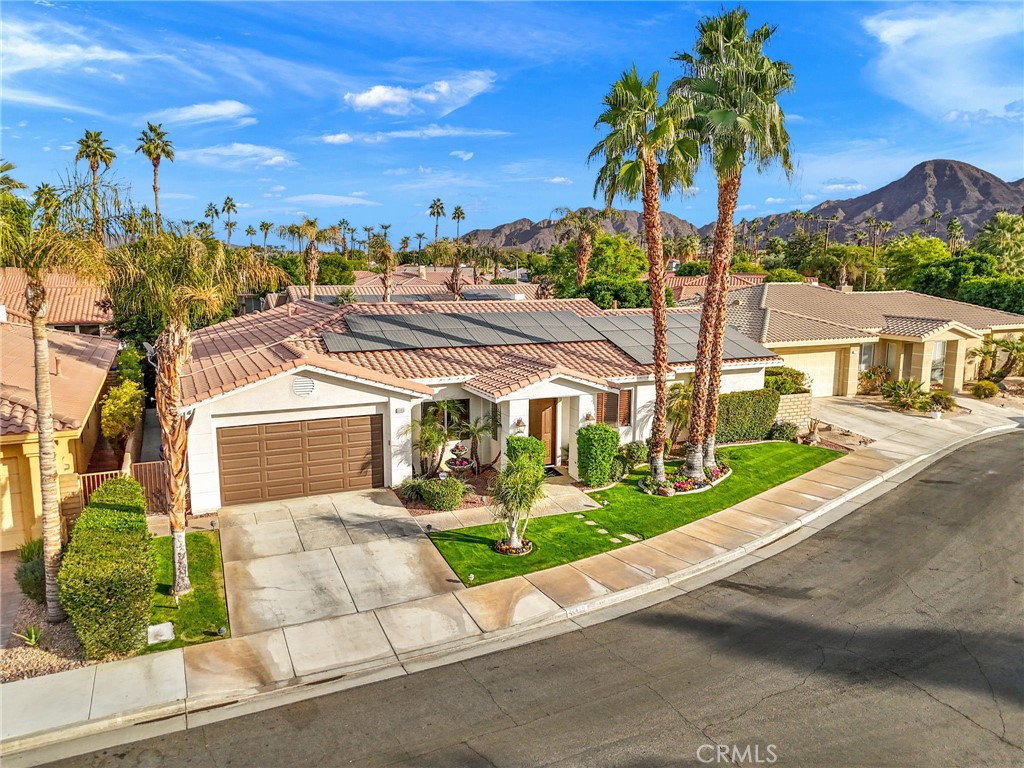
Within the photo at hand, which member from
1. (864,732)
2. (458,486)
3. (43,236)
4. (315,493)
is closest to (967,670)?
(864,732)

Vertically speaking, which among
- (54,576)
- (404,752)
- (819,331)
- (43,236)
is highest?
(43,236)

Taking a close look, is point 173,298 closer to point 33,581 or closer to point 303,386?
point 33,581

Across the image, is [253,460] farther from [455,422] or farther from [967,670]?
[967,670]

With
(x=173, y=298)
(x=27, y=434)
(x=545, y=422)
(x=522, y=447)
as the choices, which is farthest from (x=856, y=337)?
(x=27, y=434)

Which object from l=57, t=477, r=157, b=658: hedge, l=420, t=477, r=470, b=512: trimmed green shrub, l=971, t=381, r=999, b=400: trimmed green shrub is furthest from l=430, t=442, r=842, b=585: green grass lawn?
l=971, t=381, r=999, b=400: trimmed green shrub

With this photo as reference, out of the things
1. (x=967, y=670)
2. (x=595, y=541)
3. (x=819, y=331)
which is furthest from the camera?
(x=819, y=331)
